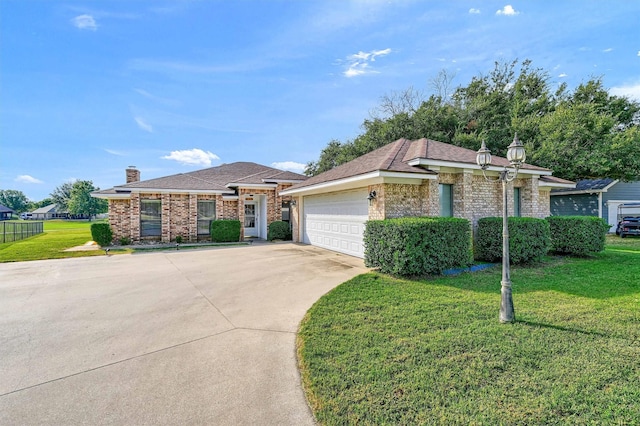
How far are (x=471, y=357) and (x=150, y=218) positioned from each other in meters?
16.2

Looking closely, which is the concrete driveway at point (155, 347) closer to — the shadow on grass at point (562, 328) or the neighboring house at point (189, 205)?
the shadow on grass at point (562, 328)

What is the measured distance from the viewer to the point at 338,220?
11.7 metres

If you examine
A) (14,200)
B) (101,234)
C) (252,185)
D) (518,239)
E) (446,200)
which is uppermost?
(14,200)

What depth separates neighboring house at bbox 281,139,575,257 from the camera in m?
9.06

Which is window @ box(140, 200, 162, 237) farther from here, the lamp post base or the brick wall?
the lamp post base

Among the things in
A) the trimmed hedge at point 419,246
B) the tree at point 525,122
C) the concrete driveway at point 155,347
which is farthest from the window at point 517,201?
the concrete driveway at point 155,347

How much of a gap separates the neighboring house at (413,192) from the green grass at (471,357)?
3.75m

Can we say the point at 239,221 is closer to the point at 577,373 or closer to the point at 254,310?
the point at 254,310

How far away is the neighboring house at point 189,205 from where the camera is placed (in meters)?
14.7

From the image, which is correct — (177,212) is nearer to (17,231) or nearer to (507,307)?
(17,231)

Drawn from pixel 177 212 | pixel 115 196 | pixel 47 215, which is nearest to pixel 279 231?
pixel 177 212

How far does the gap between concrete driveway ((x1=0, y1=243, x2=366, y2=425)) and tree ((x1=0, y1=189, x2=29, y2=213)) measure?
117 metres

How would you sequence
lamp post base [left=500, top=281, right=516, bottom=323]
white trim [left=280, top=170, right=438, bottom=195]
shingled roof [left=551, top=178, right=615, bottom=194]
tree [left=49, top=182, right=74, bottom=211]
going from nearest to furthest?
lamp post base [left=500, top=281, right=516, bottom=323], white trim [left=280, top=170, right=438, bottom=195], shingled roof [left=551, top=178, right=615, bottom=194], tree [left=49, top=182, right=74, bottom=211]

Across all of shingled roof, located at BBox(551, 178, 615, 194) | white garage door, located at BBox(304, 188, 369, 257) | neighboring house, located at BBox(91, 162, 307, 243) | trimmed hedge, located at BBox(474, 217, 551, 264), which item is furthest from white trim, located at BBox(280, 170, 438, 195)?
shingled roof, located at BBox(551, 178, 615, 194)
